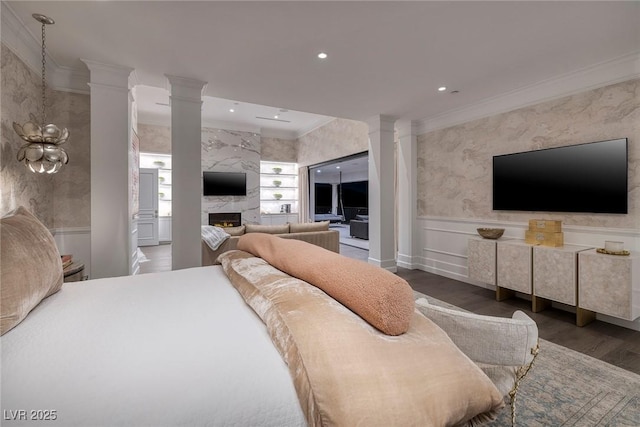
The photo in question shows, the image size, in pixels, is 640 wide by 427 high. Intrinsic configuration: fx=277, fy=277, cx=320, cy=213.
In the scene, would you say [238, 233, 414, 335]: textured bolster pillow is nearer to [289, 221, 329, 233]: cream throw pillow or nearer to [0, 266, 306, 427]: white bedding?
[0, 266, 306, 427]: white bedding

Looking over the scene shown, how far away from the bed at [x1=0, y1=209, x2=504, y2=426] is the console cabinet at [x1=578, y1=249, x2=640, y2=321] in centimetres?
251

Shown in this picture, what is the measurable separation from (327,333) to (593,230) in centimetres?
349

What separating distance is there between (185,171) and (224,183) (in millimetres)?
4492

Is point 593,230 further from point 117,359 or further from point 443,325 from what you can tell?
point 117,359

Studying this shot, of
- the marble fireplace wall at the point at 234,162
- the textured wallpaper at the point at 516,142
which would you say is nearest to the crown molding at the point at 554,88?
the textured wallpaper at the point at 516,142

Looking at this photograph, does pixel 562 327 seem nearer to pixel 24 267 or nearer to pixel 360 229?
pixel 24 267

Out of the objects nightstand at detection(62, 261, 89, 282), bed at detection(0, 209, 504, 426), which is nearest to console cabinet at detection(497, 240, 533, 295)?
bed at detection(0, 209, 504, 426)

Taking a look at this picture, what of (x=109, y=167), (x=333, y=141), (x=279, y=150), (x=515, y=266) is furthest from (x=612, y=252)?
(x=279, y=150)

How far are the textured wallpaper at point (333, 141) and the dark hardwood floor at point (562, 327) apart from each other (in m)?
3.33

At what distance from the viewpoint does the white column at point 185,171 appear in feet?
10.3

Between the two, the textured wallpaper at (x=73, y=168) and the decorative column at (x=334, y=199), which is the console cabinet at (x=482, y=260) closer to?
the textured wallpaper at (x=73, y=168)

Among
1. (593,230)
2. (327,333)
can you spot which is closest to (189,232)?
(327,333)

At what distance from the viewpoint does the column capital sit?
3.12m

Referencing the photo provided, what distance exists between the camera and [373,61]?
2.78 metres
